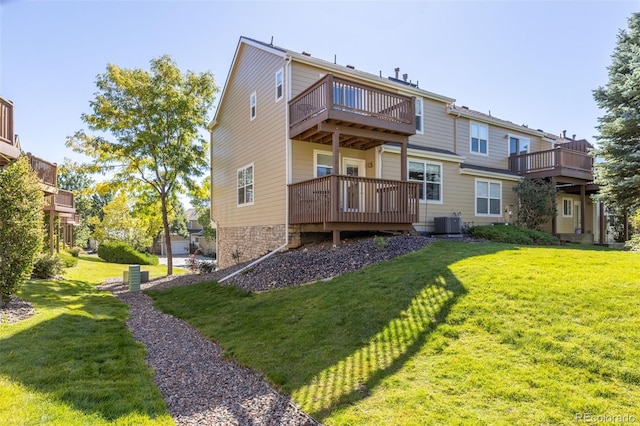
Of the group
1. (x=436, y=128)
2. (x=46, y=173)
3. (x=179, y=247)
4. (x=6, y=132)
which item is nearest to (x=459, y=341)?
(x=6, y=132)

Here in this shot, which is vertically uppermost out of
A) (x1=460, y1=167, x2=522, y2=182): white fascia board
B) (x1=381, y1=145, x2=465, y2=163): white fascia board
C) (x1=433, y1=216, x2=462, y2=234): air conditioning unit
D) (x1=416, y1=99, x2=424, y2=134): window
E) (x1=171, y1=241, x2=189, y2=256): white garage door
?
(x1=416, y1=99, x2=424, y2=134): window

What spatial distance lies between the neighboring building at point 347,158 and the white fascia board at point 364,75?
6 centimetres

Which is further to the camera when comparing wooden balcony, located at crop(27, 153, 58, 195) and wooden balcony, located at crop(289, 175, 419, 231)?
wooden balcony, located at crop(27, 153, 58, 195)

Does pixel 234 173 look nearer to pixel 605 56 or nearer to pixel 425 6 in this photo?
pixel 425 6

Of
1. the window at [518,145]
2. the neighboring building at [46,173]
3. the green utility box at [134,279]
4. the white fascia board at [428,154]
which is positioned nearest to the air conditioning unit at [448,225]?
the white fascia board at [428,154]

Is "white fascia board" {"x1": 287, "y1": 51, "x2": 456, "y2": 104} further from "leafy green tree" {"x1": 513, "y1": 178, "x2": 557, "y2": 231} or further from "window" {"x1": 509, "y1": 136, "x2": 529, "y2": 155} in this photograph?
"leafy green tree" {"x1": 513, "y1": 178, "x2": 557, "y2": 231}

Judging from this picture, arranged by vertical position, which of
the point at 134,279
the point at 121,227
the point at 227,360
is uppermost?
the point at 121,227

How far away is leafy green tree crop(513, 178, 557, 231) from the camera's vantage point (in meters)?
16.5

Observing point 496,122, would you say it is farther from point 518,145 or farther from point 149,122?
point 149,122

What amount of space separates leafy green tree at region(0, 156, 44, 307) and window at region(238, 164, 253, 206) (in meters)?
7.87

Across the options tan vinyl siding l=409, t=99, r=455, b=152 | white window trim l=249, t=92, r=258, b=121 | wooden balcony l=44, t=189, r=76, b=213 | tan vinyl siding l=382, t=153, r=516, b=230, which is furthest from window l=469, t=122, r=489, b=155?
wooden balcony l=44, t=189, r=76, b=213

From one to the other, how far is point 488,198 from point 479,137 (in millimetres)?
3266

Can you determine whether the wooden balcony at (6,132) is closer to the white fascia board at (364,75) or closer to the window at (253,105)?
the white fascia board at (364,75)

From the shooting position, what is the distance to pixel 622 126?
11695 millimetres
